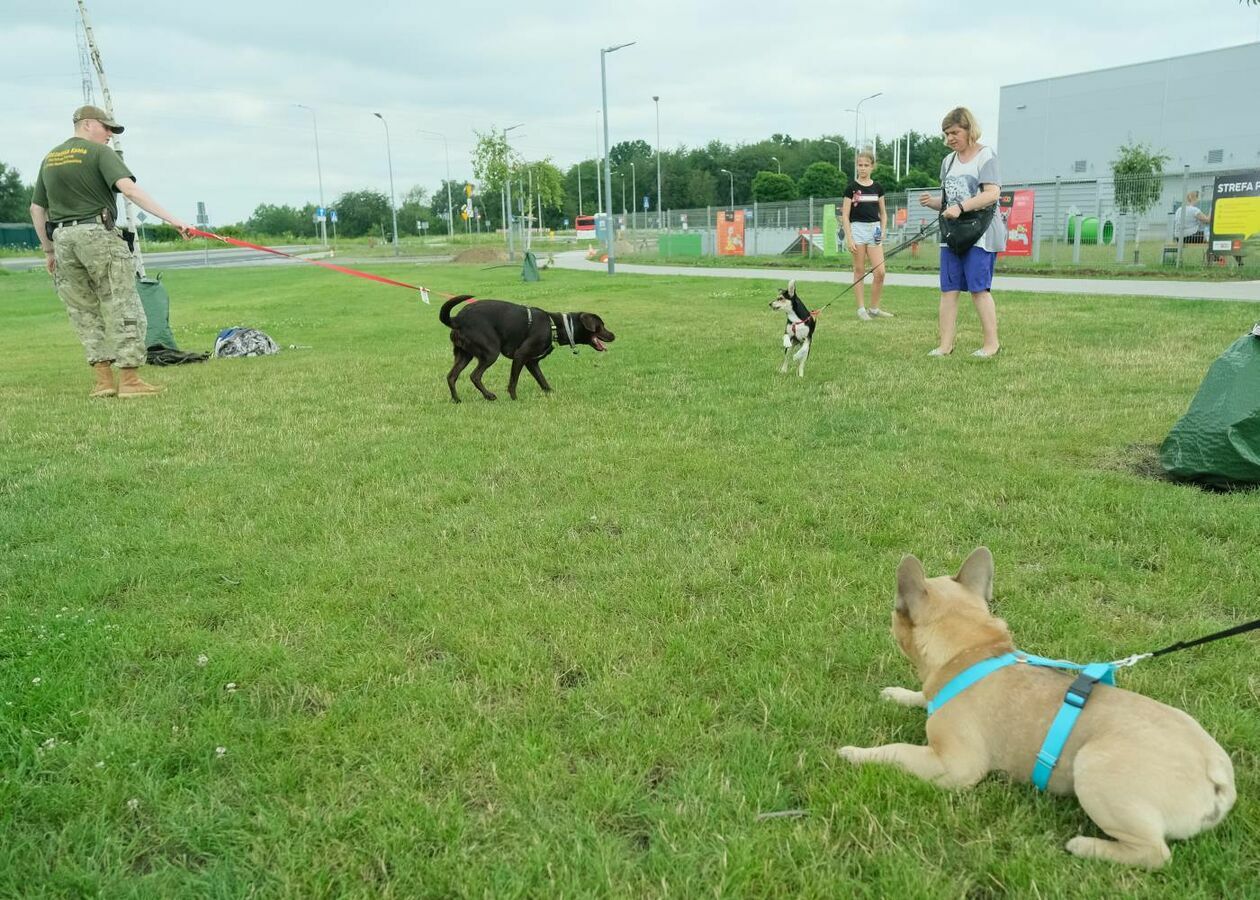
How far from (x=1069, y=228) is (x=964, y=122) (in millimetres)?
23659

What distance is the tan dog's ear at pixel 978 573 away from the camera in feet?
8.66

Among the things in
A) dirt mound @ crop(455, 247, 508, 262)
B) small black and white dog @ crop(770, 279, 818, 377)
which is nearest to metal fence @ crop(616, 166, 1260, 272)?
dirt mound @ crop(455, 247, 508, 262)

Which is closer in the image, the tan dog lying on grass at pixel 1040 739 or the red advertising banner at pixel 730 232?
the tan dog lying on grass at pixel 1040 739

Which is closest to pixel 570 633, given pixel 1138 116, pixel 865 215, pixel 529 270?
pixel 865 215

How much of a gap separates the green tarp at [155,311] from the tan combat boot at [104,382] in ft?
8.42

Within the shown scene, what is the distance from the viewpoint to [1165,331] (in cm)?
989

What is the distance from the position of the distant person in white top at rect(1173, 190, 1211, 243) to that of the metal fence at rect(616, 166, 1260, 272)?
188mm

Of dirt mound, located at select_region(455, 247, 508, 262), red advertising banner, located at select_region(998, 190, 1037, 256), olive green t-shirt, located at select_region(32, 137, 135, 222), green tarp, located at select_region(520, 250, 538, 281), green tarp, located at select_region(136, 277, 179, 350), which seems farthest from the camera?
dirt mound, located at select_region(455, 247, 508, 262)

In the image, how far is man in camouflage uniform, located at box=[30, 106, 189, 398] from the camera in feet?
25.9

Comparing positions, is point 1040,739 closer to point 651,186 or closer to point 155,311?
point 155,311

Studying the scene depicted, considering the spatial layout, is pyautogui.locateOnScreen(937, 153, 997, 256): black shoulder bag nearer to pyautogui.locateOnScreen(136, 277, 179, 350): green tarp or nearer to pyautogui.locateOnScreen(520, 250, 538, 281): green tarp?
pyautogui.locateOnScreen(136, 277, 179, 350): green tarp

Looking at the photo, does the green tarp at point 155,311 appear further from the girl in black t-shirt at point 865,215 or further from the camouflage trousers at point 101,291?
the girl in black t-shirt at point 865,215

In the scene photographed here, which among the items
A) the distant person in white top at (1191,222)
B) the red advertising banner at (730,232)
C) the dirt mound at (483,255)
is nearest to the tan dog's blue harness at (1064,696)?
the distant person in white top at (1191,222)

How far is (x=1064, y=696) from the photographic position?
7.48ft
